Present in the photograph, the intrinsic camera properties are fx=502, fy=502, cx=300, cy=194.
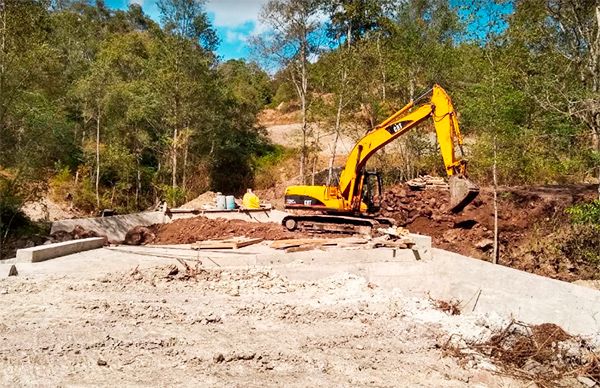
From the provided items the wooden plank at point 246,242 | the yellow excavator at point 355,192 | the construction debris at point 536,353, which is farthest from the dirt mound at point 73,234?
the construction debris at point 536,353

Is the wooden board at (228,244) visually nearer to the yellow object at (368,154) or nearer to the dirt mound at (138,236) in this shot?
the yellow object at (368,154)

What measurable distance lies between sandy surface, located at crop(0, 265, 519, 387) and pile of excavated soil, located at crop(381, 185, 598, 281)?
568cm

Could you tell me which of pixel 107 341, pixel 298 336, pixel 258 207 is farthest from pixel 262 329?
pixel 258 207

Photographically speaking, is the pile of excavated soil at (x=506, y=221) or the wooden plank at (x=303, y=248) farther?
the pile of excavated soil at (x=506, y=221)

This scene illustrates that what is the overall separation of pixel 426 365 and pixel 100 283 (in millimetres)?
5154

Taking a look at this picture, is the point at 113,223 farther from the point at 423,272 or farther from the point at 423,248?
the point at 423,272

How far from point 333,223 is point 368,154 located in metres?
1.96

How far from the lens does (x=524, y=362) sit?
19.9ft

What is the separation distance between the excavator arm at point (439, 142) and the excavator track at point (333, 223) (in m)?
0.42

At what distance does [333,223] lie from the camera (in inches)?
502

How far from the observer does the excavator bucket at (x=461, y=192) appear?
9.84 m

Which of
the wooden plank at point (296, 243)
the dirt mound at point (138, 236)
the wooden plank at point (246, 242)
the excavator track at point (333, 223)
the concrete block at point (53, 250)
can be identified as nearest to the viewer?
the concrete block at point (53, 250)

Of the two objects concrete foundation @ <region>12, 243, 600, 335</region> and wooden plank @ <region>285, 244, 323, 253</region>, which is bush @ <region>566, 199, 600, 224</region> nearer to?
concrete foundation @ <region>12, 243, 600, 335</region>

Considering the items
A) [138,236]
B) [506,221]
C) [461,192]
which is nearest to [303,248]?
[461,192]
